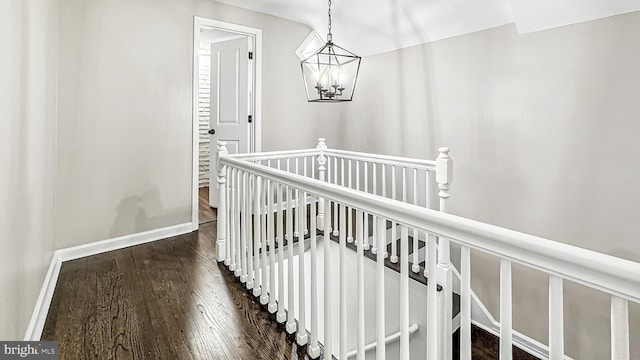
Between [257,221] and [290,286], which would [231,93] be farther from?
[290,286]

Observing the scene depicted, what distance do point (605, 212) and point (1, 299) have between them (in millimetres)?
3242

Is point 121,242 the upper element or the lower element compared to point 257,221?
lower

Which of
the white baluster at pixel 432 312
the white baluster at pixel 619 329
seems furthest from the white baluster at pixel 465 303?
the white baluster at pixel 619 329

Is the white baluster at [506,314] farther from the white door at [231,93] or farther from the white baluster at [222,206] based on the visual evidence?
the white door at [231,93]

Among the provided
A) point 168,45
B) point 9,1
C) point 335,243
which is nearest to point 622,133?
point 335,243

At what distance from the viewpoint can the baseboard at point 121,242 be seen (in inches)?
107

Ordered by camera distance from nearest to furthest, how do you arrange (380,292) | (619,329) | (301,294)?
(619,329) < (380,292) < (301,294)

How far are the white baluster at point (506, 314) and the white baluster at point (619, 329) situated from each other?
21 centimetres

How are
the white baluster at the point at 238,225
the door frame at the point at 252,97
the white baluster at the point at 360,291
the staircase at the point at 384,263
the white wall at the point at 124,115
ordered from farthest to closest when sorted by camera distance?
1. the door frame at the point at 252,97
2. the white wall at the point at 124,115
3. the white baluster at the point at 238,225
4. the white baluster at the point at 360,291
5. the staircase at the point at 384,263

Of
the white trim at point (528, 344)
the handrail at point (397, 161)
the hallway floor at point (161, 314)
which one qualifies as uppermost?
the handrail at point (397, 161)

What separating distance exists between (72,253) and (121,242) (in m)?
0.36

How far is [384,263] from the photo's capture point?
1.88 metres

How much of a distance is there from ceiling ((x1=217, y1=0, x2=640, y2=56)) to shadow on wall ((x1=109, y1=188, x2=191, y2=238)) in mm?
2136

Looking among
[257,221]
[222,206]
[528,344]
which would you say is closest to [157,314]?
[257,221]
